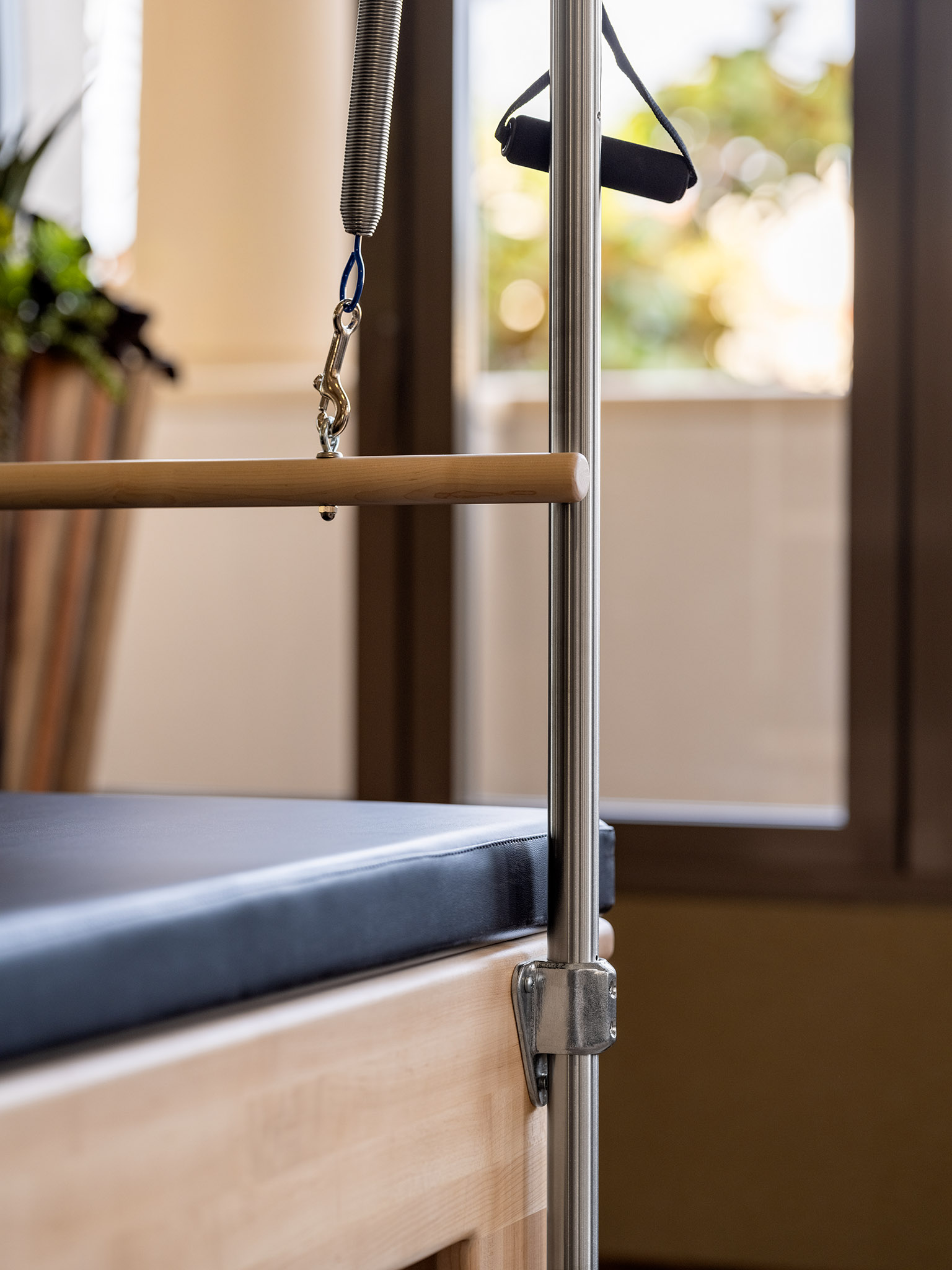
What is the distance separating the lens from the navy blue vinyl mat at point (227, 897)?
467 millimetres

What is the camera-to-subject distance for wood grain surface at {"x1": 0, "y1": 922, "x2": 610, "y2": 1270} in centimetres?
47

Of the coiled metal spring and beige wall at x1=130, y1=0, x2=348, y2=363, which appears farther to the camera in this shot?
beige wall at x1=130, y1=0, x2=348, y2=363

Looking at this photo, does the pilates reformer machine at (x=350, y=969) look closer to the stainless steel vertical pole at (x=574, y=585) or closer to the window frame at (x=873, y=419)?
the stainless steel vertical pole at (x=574, y=585)

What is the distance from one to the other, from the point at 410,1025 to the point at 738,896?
122cm

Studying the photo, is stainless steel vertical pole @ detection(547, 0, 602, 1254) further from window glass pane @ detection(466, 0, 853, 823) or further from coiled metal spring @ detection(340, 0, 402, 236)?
window glass pane @ detection(466, 0, 853, 823)

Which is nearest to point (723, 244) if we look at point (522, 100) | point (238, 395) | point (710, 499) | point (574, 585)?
point (710, 499)

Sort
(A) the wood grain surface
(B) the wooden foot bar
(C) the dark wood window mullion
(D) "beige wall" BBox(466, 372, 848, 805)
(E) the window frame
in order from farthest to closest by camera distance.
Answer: (D) "beige wall" BBox(466, 372, 848, 805) < (C) the dark wood window mullion < (E) the window frame < (B) the wooden foot bar < (A) the wood grain surface

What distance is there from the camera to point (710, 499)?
7.03ft

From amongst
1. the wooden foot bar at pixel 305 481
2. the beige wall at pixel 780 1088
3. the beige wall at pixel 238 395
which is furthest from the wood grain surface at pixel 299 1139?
the beige wall at pixel 238 395

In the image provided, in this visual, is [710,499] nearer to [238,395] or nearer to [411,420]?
[411,420]

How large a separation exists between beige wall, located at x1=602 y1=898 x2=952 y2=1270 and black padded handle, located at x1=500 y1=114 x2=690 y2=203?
125 cm

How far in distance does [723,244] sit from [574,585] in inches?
69.1

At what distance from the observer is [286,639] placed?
2.47 meters

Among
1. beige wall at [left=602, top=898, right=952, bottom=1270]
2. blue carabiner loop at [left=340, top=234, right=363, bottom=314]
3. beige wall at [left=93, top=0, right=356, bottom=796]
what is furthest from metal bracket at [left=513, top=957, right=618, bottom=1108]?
beige wall at [left=93, top=0, right=356, bottom=796]
